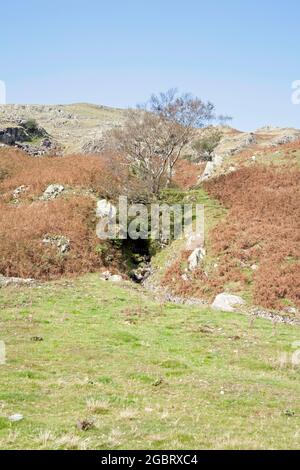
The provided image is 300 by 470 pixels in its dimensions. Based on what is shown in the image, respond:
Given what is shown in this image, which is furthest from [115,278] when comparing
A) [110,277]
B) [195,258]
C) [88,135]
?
[88,135]

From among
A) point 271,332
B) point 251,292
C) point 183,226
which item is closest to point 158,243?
point 183,226

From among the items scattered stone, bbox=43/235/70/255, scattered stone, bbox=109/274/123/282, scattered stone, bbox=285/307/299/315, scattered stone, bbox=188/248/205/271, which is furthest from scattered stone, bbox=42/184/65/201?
scattered stone, bbox=285/307/299/315

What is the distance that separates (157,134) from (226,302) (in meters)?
29.4

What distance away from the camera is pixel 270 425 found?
12.5m

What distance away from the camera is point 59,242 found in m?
38.2

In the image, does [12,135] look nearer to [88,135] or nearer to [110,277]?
[88,135]

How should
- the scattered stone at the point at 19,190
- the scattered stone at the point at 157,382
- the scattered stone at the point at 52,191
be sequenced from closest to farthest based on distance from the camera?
1. the scattered stone at the point at 157,382
2. the scattered stone at the point at 52,191
3. the scattered stone at the point at 19,190

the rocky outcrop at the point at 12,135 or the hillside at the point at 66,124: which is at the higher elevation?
the hillside at the point at 66,124

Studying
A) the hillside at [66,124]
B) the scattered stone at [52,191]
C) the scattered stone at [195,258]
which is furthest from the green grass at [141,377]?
the hillside at [66,124]

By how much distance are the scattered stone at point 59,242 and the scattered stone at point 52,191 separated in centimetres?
856

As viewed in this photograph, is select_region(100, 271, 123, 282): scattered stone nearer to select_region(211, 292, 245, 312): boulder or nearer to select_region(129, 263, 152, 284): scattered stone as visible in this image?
select_region(129, 263, 152, 284): scattered stone

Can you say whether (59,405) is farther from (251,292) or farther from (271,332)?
(251,292)

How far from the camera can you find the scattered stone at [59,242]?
37.5 m

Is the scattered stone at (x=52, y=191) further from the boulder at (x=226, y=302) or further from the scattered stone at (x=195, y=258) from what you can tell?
the boulder at (x=226, y=302)
